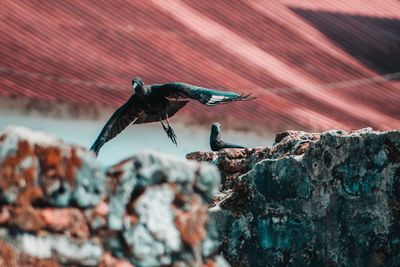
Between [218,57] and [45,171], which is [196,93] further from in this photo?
[218,57]

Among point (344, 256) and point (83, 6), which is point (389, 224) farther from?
point (83, 6)

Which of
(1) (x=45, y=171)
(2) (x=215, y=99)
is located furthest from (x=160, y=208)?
(2) (x=215, y=99)

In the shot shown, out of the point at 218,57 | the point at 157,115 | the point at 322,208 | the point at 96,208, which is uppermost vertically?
the point at 218,57

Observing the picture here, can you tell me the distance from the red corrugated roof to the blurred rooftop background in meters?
0.02

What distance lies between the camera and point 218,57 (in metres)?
24.0

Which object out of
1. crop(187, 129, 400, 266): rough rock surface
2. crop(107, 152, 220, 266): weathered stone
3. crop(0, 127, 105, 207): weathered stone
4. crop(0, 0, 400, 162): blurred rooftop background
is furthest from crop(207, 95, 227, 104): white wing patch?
crop(0, 0, 400, 162): blurred rooftop background

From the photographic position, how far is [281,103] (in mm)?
23703

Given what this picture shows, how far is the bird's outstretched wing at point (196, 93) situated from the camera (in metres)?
11.9

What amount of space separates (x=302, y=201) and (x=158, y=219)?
11.2ft

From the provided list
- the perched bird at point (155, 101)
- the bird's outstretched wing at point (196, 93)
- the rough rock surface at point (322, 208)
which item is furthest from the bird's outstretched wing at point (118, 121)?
the rough rock surface at point (322, 208)

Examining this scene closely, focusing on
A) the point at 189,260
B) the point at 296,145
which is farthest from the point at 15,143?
the point at 296,145

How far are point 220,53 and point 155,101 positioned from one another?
11.7 m

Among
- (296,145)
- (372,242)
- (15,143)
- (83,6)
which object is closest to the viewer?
(15,143)

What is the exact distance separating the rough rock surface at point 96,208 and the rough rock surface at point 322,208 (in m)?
3.09
